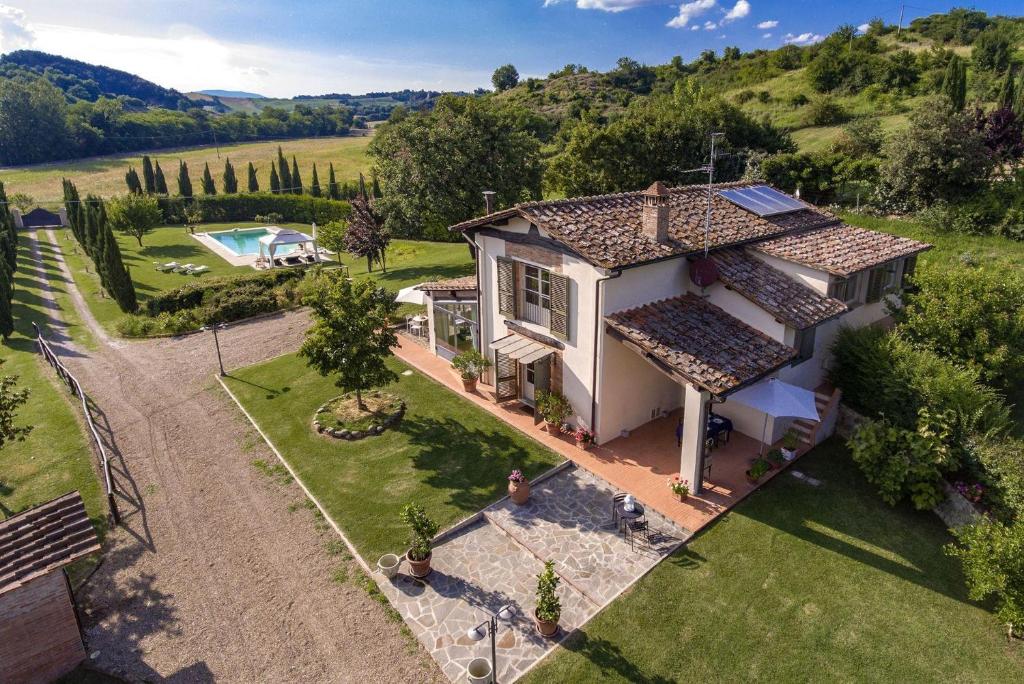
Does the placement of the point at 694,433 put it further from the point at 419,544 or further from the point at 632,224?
the point at 419,544

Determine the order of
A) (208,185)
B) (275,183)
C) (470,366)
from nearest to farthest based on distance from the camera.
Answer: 1. (470,366)
2. (208,185)
3. (275,183)

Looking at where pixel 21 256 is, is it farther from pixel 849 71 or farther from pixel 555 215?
pixel 849 71

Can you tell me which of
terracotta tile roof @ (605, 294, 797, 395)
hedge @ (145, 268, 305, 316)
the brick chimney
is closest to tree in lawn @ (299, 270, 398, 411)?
terracotta tile roof @ (605, 294, 797, 395)

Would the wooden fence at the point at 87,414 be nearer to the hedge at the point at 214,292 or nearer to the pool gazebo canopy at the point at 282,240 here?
the hedge at the point at 214,292

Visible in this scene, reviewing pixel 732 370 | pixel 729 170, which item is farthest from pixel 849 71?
pixel 732 370

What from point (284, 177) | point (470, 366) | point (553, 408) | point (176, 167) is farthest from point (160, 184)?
point (553, 408)

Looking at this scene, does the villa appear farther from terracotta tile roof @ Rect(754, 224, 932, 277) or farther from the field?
the field
